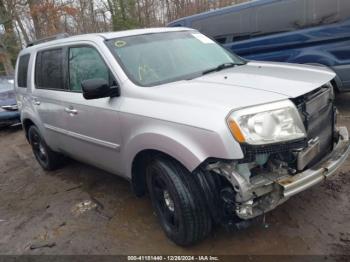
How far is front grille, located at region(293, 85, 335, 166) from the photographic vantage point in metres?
2.74

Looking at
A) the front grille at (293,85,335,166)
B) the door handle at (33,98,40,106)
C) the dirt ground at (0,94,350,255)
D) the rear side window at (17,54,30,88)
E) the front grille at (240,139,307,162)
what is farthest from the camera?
the rear side window at (17,54,30,88)

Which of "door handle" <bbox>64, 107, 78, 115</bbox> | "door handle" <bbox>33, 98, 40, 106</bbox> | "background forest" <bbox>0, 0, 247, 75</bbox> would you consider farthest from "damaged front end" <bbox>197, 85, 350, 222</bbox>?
"background forest" <bbox>0, 0, 247, 75</bbox>

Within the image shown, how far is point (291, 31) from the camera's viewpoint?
664 centimetres

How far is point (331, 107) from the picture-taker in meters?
3.33

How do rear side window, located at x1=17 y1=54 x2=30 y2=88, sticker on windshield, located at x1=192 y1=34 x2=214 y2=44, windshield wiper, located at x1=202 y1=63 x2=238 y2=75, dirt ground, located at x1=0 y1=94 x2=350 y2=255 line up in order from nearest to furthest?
dirt ground, located at x1=0 y1=94 x2=350 y2=255 → windshield wiper, located at x1=202 y1=63 x2=238 y2=75 → sticker on windshield, located at x1=192 y1=34 x2=214 y2=44 → rear side window, located at x1=17 y1=54 x2=30 y2=88

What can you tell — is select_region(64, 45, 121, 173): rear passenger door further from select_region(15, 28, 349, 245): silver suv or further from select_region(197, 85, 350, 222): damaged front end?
select_region(197, 85, 350, 222): damaged front end

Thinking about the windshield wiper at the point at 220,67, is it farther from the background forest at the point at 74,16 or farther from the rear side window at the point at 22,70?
the background forest at the point at 74,16

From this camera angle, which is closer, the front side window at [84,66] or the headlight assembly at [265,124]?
the headlight assembly at [265,124]

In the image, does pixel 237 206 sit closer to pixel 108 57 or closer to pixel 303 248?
pixel 303 248

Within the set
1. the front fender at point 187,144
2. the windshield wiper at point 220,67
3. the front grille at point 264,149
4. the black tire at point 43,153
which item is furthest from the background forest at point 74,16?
the front grille at point 264,149

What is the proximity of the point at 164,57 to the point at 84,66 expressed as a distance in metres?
0.90

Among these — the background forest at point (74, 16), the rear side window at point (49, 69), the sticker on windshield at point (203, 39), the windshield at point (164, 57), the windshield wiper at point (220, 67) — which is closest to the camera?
the windshield at point (164, 57)

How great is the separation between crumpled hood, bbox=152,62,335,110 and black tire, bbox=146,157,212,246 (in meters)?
0.55

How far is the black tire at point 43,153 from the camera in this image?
5.18 m
